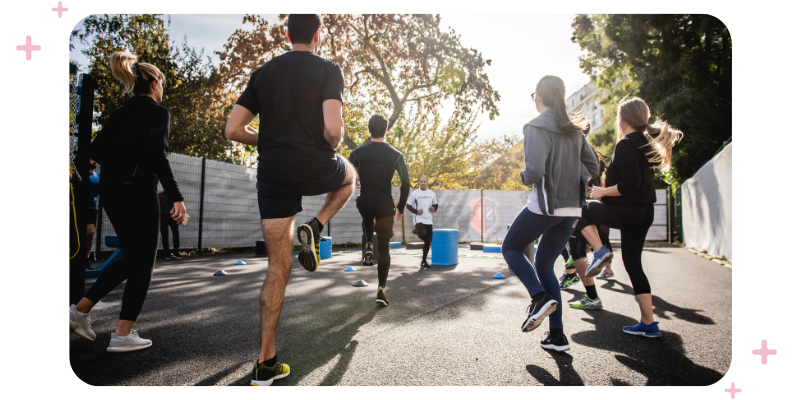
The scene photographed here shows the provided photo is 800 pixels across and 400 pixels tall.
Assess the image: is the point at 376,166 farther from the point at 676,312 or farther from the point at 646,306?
the point at 676,312

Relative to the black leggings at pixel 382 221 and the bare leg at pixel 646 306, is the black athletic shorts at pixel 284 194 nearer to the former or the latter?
the black leggings at pixel 382 221

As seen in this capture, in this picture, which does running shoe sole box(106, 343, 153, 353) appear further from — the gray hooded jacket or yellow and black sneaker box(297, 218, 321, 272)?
the gray hooded jacket

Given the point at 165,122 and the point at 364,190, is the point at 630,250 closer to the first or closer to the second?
the point at 364,190

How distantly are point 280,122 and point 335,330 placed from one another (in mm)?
1604

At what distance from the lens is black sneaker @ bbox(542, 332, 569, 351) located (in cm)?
252

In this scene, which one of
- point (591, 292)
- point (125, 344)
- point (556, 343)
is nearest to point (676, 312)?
point (591, 292)

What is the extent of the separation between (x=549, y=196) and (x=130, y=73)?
259 cm

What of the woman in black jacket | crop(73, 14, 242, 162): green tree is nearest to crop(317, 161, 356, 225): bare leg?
the woman in black jacket

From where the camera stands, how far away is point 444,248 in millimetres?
7801

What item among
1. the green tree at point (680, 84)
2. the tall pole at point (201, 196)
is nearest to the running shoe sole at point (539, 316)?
the green tree at point (680, 84)

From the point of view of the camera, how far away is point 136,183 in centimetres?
241

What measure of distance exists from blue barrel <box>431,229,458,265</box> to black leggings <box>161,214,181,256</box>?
494cm

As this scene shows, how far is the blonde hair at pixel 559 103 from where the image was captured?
259cm
